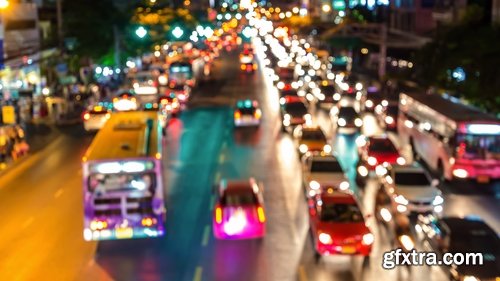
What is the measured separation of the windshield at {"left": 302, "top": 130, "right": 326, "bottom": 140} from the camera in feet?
110

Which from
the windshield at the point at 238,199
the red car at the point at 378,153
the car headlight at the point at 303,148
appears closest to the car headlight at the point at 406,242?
the windshield at the point at 238,199

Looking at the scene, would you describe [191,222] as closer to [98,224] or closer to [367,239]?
[98,224]

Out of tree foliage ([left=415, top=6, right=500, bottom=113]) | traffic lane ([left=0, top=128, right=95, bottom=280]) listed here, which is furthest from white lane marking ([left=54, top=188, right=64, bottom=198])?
tree foliage ([left=415, top=6, right=500, bottom=113])

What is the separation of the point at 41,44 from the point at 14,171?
26854 millimetres

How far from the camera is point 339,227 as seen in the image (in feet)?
62.5

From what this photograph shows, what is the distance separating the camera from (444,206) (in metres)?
25.4

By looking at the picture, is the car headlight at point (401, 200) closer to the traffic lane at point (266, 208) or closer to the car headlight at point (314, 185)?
the car headlight at point (314, 185)

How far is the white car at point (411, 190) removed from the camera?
2345cm

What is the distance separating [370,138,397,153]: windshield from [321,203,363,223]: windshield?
11.2m

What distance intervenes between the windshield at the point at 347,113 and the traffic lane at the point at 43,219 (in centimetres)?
1384

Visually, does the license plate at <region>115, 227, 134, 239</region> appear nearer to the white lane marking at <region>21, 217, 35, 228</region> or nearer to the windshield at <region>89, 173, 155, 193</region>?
the windshield at <region>89, 173, 155, 193</region>

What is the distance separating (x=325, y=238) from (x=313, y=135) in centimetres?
1502

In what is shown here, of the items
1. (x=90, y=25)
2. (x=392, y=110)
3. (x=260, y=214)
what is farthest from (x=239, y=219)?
(x=90, y=25)

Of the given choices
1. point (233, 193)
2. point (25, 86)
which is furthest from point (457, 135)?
point (25, 86)
